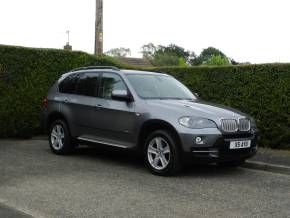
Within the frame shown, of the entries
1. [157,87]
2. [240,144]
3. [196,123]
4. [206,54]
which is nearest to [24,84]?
[157,87]

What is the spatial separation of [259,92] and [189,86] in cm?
204

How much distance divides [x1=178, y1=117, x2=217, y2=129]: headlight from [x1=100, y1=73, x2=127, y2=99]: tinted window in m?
1.62

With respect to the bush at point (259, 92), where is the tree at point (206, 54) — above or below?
above

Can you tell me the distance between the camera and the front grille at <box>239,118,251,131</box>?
8.33 metres

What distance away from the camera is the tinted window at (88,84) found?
9.81 m

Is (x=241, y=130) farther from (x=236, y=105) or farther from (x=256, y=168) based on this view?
(x=236, y=105)

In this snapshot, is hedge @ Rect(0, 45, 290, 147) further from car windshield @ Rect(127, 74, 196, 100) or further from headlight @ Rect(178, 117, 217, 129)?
headlight @ Rect(178, 117, 217, 129)

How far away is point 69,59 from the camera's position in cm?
1405

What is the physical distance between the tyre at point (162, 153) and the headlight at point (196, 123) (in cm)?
32

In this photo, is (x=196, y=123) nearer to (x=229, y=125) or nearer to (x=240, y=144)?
(x=229, y=125)

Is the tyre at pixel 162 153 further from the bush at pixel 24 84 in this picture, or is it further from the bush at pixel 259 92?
the bush at pixel 24 84

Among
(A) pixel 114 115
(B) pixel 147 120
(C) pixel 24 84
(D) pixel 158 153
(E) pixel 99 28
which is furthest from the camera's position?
(E) pixel 99 28

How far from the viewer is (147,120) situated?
840cm

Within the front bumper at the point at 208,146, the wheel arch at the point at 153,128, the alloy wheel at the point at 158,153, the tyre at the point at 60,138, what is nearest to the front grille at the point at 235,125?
the front bumper at the point at 208,146
